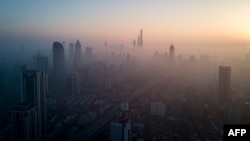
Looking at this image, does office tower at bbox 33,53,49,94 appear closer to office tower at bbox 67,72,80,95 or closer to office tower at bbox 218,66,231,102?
office tower at bbox 67,72,80,95

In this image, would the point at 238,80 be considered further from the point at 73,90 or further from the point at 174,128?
the point at 73,90

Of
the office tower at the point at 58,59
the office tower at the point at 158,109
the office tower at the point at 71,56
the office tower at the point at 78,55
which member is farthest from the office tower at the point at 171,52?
the office tower at the point at 58,59

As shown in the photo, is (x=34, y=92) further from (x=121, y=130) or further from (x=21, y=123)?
(x=121, y=130)

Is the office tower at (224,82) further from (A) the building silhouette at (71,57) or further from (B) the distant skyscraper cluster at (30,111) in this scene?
(B) the distant skyscraper cluster at (30,111)

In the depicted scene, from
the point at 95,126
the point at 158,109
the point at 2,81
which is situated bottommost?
the point at 95,126

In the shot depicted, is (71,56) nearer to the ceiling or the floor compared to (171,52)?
nearer to the floor

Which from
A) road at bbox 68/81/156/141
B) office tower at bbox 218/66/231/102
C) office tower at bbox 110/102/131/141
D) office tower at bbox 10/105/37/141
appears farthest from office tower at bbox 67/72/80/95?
office tower at bbox 218/66/231/102

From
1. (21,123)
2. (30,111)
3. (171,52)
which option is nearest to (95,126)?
(30,111)
